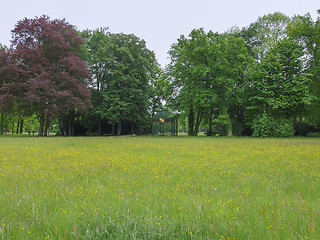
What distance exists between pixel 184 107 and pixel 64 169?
25180mm

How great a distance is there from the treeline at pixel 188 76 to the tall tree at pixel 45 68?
4.5 inches

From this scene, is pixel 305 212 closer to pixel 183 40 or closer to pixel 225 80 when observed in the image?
pixel 225 80

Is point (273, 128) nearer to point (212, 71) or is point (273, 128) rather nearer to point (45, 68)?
point (212, 71)

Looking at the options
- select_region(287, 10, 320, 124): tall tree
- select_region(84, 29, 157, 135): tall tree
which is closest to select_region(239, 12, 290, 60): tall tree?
select_region(287, 10, 320, 124): tall tree

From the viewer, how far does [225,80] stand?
1026 inches

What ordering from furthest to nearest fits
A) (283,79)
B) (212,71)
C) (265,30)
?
(265,30), (212,71), (283,79)

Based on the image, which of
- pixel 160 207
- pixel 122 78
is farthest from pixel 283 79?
pixel 160 207

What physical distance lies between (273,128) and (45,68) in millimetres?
29151

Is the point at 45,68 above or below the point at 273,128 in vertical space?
above

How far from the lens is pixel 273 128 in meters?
24.5

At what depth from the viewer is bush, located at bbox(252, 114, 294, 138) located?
953 inches

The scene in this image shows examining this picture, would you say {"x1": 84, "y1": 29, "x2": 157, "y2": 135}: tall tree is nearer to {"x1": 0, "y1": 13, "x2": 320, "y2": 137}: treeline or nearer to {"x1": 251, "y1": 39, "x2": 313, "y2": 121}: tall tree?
{"x1": 0, "y1": 13, "x2": 320, "y2": 137}: treeline

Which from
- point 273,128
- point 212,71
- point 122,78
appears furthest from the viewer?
point 122,78

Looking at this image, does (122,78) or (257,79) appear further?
(122,78)
